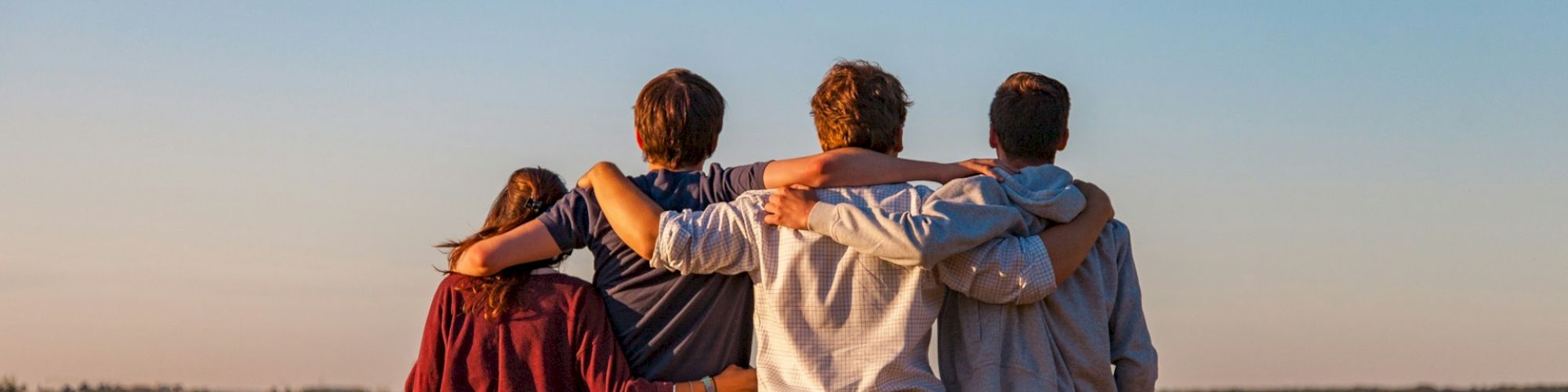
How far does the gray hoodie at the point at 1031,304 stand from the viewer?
4.52 m

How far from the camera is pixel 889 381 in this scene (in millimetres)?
4711

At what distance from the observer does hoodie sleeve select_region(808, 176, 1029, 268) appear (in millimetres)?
4461

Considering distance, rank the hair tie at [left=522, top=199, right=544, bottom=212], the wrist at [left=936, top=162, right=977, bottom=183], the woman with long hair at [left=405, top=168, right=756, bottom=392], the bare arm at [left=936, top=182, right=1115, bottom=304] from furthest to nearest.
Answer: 1. the hair tie at [left=522, top=199, right=544, bottom=212]
2. the woman with long hair at [left=405, top=168, right=756, bottom=392]
3. the wrist at [left=936, top=162, right=977, bottom=183]
4. the bare arm at [left=936, top=182, right=1115, bottom=304]

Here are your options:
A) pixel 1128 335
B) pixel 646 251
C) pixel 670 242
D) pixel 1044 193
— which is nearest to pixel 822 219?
pixel 670 242

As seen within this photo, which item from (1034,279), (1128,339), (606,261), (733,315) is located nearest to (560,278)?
(606,261)

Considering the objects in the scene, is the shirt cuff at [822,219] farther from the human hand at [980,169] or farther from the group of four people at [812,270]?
the human hand at [980,169]

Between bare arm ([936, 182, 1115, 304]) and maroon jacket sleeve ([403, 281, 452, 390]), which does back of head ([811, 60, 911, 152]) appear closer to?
bare arm ([936, 182, 1115, 304])

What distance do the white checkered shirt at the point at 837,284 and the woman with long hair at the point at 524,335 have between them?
31 cm

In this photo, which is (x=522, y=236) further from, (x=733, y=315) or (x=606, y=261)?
(x=733, y=315)

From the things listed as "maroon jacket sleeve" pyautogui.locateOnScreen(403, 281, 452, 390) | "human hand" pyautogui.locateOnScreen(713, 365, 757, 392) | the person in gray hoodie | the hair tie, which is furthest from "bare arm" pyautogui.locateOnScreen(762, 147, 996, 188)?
"maroon jacket sleeve" pyautogui.locateOnScreen(403, 281, 452, 390)

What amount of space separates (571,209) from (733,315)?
0.68 m

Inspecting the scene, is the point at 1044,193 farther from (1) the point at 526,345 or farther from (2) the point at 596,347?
(1) the point at 526,345

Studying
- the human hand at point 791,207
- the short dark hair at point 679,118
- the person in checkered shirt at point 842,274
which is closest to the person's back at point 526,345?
the person in checkered shirt at point 842,274

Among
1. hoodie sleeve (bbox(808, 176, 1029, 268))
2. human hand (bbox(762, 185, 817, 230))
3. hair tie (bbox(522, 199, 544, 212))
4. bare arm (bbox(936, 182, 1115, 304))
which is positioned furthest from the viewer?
hair tie (bbox(522, 199, 544, 212))
